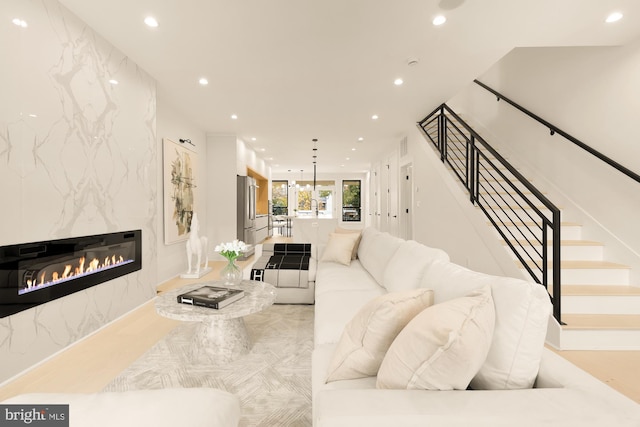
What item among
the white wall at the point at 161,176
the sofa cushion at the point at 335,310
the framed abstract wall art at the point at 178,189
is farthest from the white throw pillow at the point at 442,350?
the framed abstract wall art at the point at 178,189

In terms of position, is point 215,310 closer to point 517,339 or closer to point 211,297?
point 211,297

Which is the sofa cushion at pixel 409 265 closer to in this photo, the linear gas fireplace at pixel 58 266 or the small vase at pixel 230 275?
the small vase at pixel 230 275

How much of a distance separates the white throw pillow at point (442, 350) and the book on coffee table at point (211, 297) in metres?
1.43

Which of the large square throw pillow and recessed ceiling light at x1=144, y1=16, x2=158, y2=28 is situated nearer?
the large square throw pillow

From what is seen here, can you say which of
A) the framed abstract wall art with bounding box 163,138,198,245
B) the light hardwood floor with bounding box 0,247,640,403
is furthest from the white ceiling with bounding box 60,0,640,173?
the light hardwood floor with bounding box 0,247,640,403

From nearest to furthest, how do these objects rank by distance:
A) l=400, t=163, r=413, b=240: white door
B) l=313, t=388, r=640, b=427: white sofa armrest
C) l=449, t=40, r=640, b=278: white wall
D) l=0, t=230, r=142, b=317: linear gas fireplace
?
l=313, t=388, r=640, b=427: white sofa armrest, l=0, t=230, r=142, b=317: linear gas fireplace, l=449, t=40, r=640, b=278: white wall, l=400, t=163, r=413, b=240: white door

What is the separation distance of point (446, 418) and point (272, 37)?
10.5 feet

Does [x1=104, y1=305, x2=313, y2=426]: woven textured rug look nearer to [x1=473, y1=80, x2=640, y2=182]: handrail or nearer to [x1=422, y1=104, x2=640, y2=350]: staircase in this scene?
[x1=422, y1=104, x2=640, y2=350]: staircase

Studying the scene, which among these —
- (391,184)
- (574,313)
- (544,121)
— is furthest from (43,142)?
(391,184)

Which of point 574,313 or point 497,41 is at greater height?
A: point 497,41

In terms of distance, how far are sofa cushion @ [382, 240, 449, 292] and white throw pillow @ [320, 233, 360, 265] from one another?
44.7 inches

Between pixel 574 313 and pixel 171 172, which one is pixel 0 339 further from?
pixel 574 313

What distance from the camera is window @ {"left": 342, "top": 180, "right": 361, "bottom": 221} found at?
14328mm

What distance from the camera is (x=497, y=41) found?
306 cm
